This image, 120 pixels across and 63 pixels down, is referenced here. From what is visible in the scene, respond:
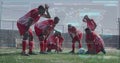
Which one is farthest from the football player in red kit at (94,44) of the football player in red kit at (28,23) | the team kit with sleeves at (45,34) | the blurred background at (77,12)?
the blurred background at (77,12)

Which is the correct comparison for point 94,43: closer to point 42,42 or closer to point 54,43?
point 54,43

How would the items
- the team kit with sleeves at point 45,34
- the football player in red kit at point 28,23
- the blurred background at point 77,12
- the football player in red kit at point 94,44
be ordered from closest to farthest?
the football player in red kit at point 28,23, the team kit with sleeves at point 45,34, the football player in red kit at point 94,44, the blurred background at point 77,12

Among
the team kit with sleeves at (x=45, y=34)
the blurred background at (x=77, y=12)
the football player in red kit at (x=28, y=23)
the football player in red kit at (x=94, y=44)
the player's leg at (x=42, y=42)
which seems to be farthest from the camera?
the blurred background at (x=77, y=12)

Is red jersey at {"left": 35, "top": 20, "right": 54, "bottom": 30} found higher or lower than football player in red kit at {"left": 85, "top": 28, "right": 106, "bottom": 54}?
higher

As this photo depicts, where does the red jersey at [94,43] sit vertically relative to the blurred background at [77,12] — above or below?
below

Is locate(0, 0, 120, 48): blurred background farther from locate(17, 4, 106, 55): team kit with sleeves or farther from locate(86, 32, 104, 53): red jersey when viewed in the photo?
locate(86, 32, 104, 53): red jersey

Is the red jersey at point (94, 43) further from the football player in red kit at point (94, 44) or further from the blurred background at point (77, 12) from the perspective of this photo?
the blurred background at point (77, 12)

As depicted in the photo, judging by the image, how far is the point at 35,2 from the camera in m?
39.3

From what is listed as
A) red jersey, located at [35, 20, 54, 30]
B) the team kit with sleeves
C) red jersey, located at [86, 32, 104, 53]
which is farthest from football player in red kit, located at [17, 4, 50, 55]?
red jersey, located at [86, 32, 104, 53]

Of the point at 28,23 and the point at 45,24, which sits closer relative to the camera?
the point at 28,23

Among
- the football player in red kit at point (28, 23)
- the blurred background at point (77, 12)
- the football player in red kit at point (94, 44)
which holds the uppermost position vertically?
the blurred background at point (77, 12)

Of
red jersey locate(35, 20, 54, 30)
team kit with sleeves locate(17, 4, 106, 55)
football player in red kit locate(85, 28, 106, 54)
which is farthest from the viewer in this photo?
football player in red kit locate(85, 28, 106, 54)

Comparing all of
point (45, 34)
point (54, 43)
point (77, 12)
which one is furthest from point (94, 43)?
point (77, 12)

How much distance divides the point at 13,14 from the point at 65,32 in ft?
22.4
